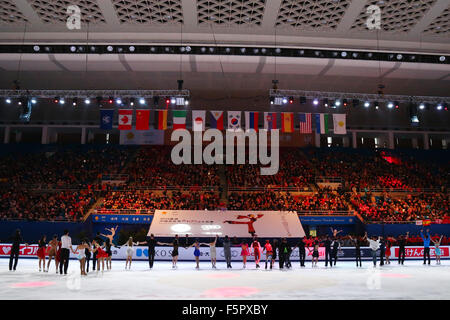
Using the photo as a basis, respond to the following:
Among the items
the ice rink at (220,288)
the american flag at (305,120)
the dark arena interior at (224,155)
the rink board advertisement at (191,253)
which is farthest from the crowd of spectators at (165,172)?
the ice rink at (220,288)

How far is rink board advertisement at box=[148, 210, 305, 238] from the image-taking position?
82.8 feet

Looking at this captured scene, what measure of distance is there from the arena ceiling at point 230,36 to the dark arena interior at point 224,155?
118 millimetres

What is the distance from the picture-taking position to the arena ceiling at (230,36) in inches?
725

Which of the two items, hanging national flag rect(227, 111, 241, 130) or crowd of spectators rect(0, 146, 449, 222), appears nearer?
hanging national flag rect(227, 111, 241, 130)

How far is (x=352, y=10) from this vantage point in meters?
18.4

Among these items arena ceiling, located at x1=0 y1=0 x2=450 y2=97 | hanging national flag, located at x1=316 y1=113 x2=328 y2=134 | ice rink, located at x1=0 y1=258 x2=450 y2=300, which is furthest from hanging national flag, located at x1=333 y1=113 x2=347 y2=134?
ice rink, located at x1=0 y1=258 x2=450 y2=300

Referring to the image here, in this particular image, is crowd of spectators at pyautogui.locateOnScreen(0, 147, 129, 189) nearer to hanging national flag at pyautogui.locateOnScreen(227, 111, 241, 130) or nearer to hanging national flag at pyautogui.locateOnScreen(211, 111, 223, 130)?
hanging national flag at pyautogui.locateOnScreen(211, 111, 223, 130)

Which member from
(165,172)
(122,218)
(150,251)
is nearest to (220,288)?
(150,251)

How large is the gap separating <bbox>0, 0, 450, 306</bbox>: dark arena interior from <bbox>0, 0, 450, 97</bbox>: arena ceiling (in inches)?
4.7

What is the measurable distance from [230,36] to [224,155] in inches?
676

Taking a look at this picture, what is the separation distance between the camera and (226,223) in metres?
26.0

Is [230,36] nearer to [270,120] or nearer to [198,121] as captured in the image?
[198,121]
